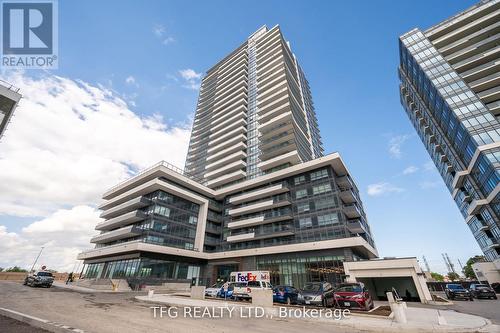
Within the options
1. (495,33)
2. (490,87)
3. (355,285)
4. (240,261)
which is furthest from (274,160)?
(495,33)

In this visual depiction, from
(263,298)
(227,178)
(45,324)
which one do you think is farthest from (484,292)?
→ (227,178)

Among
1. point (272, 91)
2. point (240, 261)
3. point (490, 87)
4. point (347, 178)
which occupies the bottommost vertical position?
point (240, 261)

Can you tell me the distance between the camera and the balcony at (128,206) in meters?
42.2

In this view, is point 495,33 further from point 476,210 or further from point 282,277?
point 282,277

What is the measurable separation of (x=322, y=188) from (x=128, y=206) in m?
37.9

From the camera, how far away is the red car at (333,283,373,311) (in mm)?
14133

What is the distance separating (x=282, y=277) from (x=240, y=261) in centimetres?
914

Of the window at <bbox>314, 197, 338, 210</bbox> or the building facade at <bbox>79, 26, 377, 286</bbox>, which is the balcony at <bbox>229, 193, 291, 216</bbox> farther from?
the window at <bbox>314, 197, 338, 210</bbox>

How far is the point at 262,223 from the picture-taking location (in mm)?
44156

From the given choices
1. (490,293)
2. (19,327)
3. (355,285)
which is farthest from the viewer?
(490,293)

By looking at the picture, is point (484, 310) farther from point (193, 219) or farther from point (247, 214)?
point (193, 219)

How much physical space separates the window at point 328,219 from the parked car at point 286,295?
63.2 ft

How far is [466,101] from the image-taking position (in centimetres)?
4478

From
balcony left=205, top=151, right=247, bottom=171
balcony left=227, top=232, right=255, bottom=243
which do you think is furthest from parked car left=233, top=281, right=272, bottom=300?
balcony left=205, top=151, right=247, bottom=171
